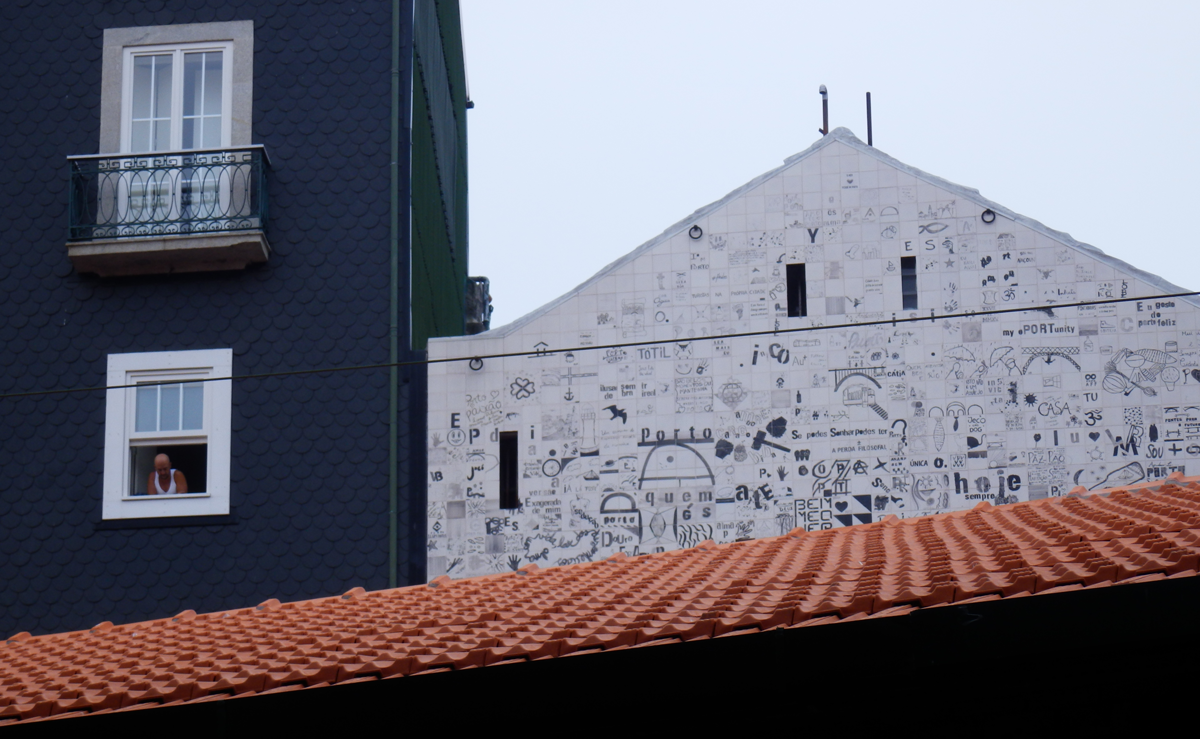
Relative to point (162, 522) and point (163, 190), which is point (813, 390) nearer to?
point (162, 522)

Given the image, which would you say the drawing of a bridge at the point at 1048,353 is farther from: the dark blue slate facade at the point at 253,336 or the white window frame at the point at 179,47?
the white window frame at the point at 179,47

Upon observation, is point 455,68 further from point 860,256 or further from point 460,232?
point 860,256

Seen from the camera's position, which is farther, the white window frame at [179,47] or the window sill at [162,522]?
the white window frame at [179,47]

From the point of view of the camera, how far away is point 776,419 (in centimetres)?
1568

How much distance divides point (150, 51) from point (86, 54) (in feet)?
2.66

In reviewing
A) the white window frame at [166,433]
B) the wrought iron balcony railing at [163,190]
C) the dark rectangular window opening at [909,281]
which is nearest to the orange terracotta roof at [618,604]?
the white window frame at [166,433]

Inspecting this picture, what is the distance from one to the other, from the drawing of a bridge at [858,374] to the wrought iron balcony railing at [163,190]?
7.03m

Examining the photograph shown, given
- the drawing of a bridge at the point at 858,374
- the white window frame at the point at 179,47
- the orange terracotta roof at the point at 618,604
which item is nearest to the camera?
the orange terracotta roof at the point at 618,604

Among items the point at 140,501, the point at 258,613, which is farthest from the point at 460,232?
the point at 258,613

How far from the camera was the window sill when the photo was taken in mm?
14891

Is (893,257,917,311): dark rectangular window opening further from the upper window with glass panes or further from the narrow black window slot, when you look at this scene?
the upper window with glass panes

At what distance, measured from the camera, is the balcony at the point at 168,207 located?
1521 centimetres

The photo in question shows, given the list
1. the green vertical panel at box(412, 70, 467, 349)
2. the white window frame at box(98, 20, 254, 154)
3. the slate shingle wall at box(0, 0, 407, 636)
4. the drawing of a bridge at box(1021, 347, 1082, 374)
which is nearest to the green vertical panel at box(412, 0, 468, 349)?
the green vertical panel at box(412, 70, 467, 349)

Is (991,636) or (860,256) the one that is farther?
(860,256)
